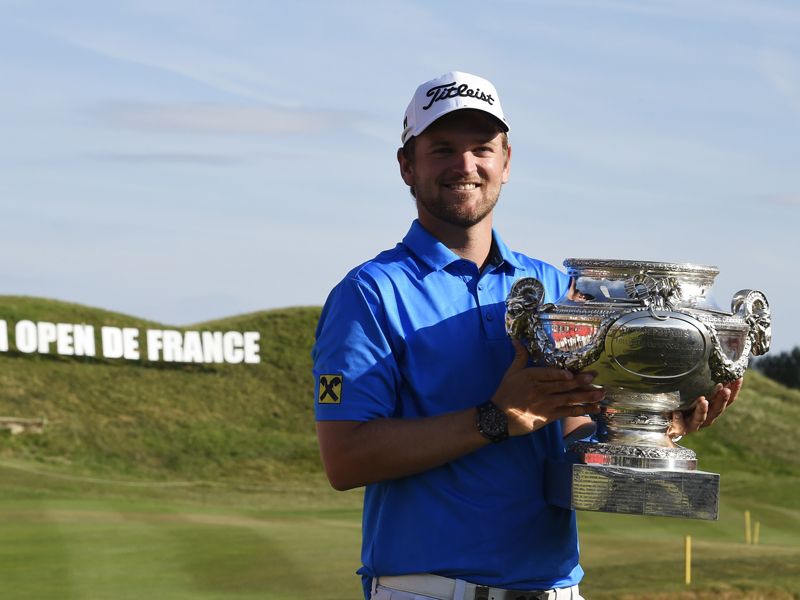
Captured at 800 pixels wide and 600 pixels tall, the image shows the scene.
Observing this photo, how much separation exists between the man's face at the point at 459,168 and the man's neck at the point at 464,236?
0.10ft

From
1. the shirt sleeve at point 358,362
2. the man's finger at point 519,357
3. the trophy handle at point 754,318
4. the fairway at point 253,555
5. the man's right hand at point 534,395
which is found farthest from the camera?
the fairway at point 253,555

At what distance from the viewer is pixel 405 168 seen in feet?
12.6

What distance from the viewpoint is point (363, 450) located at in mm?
3381

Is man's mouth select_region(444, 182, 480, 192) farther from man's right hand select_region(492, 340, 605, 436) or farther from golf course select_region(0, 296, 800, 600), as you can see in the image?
golf course select_region(0, 296, 800, 600)

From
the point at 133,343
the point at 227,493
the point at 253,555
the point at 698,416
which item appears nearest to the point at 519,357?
the point at 698,416

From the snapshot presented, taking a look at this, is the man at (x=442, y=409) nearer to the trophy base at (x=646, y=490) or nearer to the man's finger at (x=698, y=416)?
the trophy base at (x=646, y=490)

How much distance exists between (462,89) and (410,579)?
1.41 meters

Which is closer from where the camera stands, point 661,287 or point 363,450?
point 363,450

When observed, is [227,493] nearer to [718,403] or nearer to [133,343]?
[133,343]

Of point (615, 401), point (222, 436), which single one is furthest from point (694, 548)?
point (222, 436)

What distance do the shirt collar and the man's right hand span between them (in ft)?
1.36

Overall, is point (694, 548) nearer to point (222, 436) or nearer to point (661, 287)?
point (661, 287)

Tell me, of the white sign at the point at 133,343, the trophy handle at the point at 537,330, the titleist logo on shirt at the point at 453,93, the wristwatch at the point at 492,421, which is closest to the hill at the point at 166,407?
the white sign at the point at 133,343

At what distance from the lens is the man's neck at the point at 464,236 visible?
147 inches
